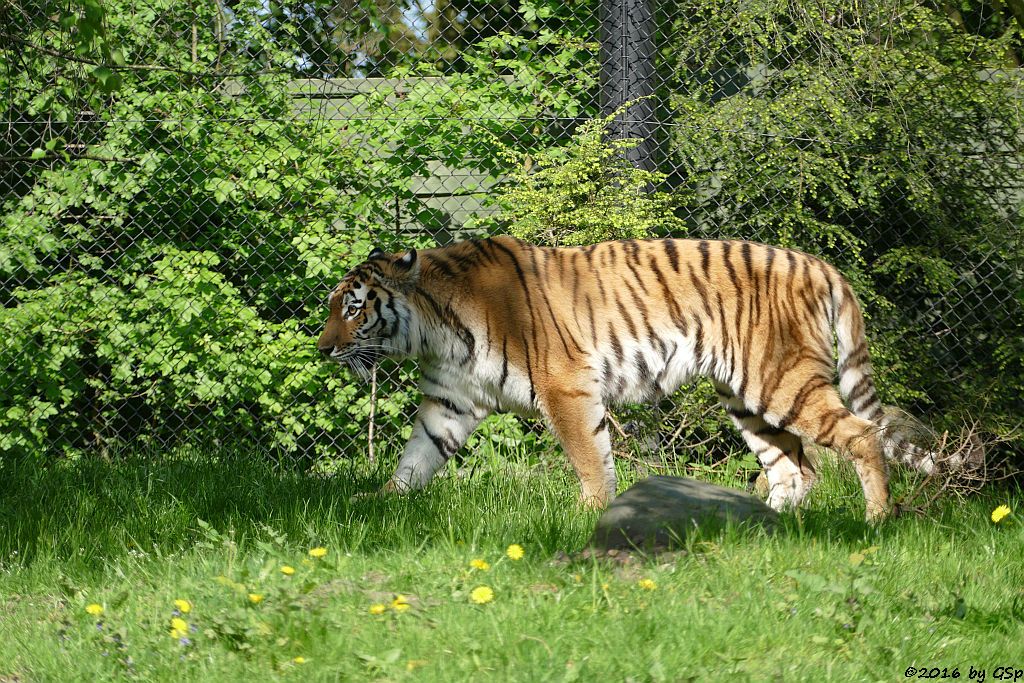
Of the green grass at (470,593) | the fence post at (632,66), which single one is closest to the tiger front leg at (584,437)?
the green grass at (470,593)

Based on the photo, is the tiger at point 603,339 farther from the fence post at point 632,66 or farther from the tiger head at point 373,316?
the fence post at point 632,66

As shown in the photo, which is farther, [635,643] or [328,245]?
[328,245]

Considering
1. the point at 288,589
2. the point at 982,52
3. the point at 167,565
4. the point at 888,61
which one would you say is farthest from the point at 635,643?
the point at 982,52

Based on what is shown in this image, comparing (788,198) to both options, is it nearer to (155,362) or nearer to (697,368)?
(697,368)

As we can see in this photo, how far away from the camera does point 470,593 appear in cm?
329

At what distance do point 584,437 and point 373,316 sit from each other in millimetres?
1243

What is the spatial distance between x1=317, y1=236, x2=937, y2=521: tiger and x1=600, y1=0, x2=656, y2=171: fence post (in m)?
1.28

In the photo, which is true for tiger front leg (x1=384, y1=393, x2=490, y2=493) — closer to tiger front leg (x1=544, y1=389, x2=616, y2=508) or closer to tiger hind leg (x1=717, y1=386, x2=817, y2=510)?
tiger front leg (x1=544, y1=389, x2=616, y2=508)

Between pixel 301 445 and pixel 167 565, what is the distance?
3.26 metres

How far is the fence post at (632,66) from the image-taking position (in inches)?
250

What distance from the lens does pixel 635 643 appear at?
113 inches

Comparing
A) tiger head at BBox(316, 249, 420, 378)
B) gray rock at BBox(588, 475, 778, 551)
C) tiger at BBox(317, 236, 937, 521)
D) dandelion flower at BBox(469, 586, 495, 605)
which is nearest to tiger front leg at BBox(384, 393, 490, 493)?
tiger at BBox(317, 236, 937, 521)

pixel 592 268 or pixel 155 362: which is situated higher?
pixel 592 268

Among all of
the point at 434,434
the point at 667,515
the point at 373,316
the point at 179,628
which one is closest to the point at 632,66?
the point at 373,316
